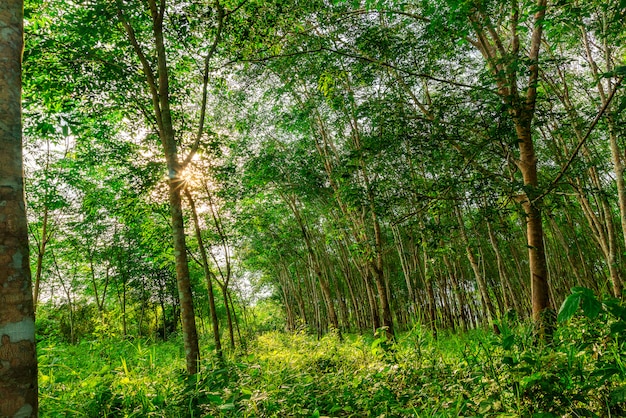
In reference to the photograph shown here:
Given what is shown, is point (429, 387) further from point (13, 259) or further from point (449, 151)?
point (449, 151)

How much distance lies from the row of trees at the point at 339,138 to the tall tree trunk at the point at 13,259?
58cm

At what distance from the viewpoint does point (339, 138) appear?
33.2 feet

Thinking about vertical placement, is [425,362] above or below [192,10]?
below

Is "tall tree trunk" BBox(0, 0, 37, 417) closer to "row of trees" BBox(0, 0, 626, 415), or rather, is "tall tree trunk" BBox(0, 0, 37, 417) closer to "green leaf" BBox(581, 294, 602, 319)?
"row of trees" BBox(0, 0, 626, 415)

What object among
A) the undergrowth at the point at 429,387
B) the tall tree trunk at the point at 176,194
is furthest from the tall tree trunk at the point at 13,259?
the tall tree trunk at the point at 176,194

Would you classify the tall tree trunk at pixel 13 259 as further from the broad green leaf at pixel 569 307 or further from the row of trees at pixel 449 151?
the row of trees at pixel 449 151

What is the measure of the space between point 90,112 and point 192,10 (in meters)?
2.60

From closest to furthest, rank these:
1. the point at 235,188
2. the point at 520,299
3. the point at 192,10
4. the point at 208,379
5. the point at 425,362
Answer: the point at 208,379, the point at 425,362, the point at 192,10, the point at 235,188, the point at 520,299

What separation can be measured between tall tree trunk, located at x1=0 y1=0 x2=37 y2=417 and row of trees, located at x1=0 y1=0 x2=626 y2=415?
58 cm

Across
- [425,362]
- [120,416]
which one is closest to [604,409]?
[425,362]

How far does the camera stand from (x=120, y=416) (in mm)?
2969

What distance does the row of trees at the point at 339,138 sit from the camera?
3785mm

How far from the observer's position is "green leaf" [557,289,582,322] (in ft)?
4.88

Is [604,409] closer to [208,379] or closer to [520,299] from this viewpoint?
[208,379]
